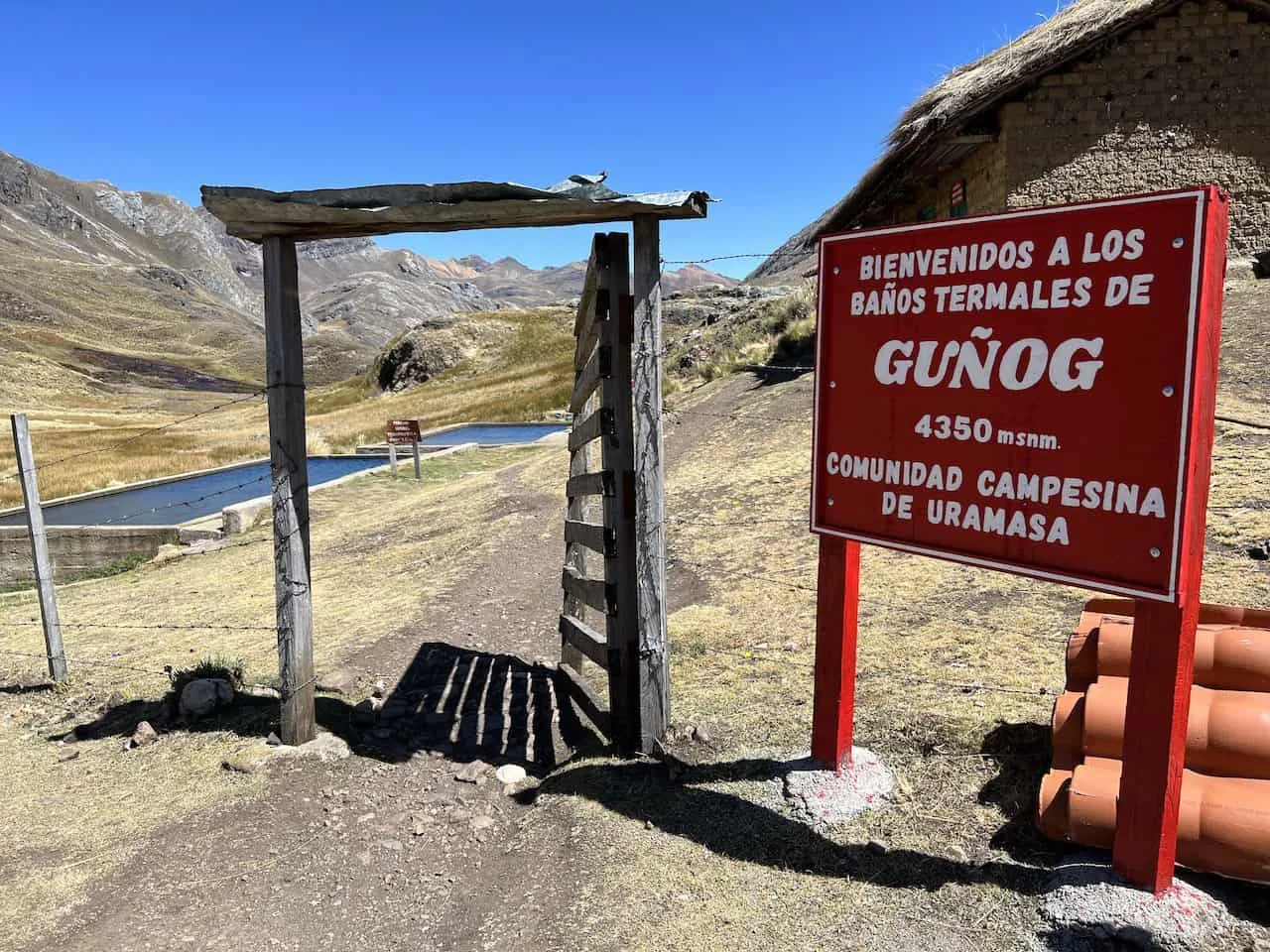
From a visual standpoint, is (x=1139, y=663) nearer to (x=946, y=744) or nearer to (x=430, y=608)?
(x=946, y=744)

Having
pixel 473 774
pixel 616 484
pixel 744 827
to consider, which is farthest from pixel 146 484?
pixel 744 827

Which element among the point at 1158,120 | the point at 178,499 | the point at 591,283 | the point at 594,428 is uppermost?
the point at 1158,120

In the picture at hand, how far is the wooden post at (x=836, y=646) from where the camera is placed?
3291mm

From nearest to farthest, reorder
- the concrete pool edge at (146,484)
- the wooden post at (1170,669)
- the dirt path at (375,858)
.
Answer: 1. the wooden post at (1170,669)
2. the dirt path at (375,858)
3. the concrete pool edge at (146,484)

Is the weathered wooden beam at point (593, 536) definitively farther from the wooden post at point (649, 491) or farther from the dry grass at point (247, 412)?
the dry grass at point (247, 412)

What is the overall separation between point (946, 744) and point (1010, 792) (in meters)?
0.43

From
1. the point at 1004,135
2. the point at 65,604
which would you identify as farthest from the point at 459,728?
the point at 1004,135

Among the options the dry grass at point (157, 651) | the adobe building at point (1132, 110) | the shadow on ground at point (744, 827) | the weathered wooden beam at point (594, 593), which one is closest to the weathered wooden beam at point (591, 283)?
the weathered wooden beam at point (594, 593)

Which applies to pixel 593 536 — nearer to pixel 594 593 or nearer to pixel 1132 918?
pixel 594 593

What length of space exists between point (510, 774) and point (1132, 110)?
1260 cm

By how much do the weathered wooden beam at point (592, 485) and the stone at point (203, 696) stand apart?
243 centimetres

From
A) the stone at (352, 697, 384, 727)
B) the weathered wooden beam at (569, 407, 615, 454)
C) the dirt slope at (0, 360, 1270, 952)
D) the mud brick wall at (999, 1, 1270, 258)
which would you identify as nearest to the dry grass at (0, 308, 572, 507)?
the stone at (352, 697, 384, 727)

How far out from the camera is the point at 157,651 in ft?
22.9

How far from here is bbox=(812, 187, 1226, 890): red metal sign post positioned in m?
2.30
